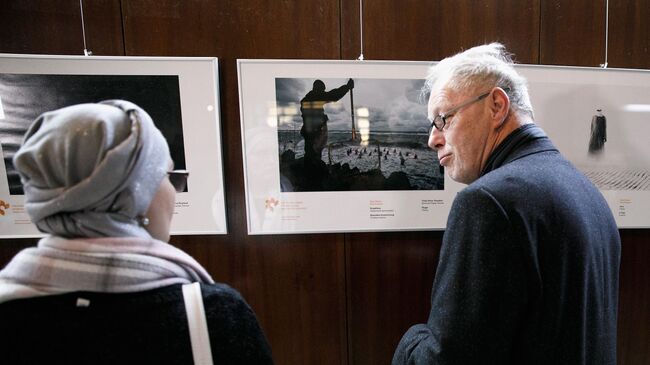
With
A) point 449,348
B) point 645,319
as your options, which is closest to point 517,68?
point 449,348

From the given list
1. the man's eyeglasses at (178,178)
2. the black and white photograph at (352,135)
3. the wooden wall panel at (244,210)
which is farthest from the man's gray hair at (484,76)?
the man's eyeglasses at (178,178)

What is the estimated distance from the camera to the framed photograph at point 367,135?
44.0 inches

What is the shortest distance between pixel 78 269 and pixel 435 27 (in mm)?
1321

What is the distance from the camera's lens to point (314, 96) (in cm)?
113

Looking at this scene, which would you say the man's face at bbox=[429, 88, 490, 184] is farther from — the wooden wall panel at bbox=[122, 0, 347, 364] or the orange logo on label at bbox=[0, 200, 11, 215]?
the orange logo on label at bbox=[0, 200, 11, 215]

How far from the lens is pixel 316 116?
114 cm

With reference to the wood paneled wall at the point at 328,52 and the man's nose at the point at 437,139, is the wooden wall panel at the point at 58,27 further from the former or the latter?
the man's nose at the point at 437,139

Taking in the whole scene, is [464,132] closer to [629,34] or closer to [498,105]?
[498,105]

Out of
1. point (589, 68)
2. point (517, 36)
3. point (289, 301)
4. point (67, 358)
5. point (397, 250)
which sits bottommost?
point (289, 301)

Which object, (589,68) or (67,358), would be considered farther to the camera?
(589,68)

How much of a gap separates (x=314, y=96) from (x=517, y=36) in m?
0.88

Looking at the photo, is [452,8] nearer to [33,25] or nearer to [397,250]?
[397,250]

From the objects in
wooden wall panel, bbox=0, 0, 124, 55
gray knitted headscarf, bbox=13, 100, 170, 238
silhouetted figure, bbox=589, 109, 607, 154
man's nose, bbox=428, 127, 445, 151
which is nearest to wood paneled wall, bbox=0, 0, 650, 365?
wooden wall panel, bbox=0, 0, 124, 55

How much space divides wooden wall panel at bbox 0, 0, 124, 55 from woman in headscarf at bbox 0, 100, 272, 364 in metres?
0.89
